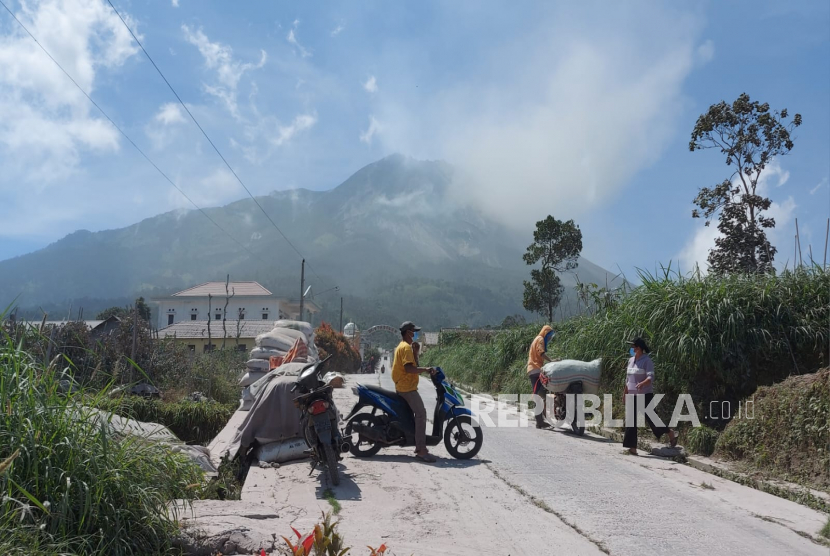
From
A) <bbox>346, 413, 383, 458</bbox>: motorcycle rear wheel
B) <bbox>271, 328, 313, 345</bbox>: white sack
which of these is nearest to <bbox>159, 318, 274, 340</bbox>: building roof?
<bbox>271, 328, 313, 345</bbox>: white sack

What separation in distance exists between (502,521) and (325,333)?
34610 millimetres

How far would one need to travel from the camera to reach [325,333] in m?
39.6

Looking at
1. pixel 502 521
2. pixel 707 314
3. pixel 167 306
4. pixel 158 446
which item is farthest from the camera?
pixel 167 306

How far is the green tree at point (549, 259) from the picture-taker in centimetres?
3406

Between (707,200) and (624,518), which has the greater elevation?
(707,200)

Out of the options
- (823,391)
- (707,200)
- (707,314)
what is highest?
(707,200)

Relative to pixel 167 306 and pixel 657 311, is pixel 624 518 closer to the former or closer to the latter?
pixel 657 311

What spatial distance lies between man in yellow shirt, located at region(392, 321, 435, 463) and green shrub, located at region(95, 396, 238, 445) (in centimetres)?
603

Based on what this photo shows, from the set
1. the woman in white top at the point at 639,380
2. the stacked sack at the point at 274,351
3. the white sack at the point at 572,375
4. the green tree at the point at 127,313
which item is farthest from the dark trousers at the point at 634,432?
the green tree at the point at 127,313

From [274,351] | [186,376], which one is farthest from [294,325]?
[186,376]

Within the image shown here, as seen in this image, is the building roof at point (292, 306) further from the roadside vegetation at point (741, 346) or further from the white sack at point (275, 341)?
the roadside vegetation at point (741, 346)

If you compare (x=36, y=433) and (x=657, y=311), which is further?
(x=657, y=311)

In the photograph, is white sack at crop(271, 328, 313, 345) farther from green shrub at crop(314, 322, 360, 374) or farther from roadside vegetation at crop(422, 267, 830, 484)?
green shrub at crop(314, 322, 360, 374)

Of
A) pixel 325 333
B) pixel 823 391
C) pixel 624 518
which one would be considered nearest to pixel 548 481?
pixel 624 518
